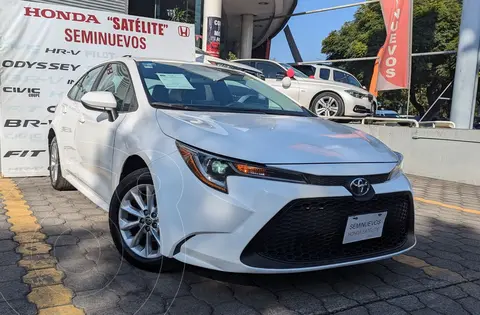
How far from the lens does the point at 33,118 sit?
18.5ft

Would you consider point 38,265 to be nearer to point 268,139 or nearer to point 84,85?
point 268,139

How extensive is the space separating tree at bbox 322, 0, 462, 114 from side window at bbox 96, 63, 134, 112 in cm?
2071

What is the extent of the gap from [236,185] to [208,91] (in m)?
1.46

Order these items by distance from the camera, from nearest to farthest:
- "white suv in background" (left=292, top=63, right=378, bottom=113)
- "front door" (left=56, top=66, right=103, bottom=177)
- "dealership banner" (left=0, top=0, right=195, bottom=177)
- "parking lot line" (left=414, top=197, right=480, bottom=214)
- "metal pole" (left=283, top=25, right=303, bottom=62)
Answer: "front door" (left=56, top=66, right=103, bottom=177) → "dealership banner" (left=0, top=0, right=195, bottom=177) → "parking lot line" (left=414, top=197, right=480, bottom=214) → "white suv in background" (left=292, top=63, right=378, bottom=113) → "metal pole" (left=283, top=25, right=303, bottom=62)

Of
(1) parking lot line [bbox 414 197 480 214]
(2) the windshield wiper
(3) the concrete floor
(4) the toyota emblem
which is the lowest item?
(1) parking lot line [bbox 414 197 480 214]

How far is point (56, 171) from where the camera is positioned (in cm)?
491

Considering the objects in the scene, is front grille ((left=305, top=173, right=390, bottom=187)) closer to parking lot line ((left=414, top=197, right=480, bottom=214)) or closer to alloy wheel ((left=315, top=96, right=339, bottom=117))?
parking lot line ((left=414, top=197, right=480, bottom=214))

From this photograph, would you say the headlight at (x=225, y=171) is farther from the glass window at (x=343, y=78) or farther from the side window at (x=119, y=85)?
the glass window at (x=343, y=78)

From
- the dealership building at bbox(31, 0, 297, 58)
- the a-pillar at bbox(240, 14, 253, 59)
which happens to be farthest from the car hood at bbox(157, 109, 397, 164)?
the a-pillar at bbox(240, 14, 253, 59)

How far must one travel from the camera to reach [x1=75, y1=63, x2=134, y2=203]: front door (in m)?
3.35

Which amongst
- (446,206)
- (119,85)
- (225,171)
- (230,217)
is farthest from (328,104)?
(230,217)

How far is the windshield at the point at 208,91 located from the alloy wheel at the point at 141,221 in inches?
26.3

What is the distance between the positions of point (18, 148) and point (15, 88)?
0.75m

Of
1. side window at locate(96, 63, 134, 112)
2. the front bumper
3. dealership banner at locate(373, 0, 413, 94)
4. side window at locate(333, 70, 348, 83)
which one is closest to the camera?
the front bumper
